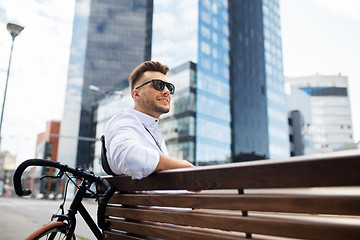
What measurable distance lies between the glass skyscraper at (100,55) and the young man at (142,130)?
71.9 meters

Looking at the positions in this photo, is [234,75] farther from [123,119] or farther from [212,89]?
[123,119]

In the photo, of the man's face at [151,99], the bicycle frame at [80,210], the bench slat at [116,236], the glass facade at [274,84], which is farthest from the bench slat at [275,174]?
the glass facade at [274,84]

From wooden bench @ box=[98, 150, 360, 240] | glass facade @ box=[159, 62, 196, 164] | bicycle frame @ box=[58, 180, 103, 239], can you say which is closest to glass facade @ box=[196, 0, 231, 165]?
glass facade @ box=[159, 62, 196, 164]

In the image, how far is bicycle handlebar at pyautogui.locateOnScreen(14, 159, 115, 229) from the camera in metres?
1.60

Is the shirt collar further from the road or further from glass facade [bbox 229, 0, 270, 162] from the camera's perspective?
glass facade [bbox 229, 0, 270, 162]

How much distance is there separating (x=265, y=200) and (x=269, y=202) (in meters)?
0.02

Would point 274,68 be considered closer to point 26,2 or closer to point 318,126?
point 318,126

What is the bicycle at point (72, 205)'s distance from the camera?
63.8 inches

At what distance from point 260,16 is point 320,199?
220 ft

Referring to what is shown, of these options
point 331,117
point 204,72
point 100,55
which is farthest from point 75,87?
point 331,117

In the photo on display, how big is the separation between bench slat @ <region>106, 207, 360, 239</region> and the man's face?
88cm

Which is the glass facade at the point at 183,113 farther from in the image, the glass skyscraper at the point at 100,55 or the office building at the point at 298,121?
the glass skyscraper at the point at 100,55

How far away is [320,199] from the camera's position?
2.93 feet

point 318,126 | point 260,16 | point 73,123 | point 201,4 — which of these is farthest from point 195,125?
point 318,126
